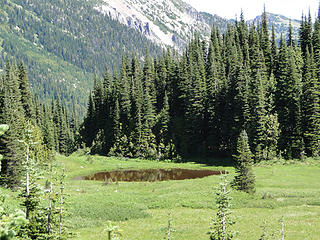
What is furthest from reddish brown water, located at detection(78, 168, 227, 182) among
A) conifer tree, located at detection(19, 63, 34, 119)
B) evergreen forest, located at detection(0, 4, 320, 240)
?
conifer tree, located at detection(19, 63, 34, 119)

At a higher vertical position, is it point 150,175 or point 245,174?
point 245,174

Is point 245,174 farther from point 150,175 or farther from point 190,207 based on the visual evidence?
point 150,175

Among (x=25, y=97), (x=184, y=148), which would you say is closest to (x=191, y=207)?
(x=184, y=148)

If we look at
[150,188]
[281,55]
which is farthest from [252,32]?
[150,188]

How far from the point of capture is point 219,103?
103m

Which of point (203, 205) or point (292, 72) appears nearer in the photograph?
point (203, 205)

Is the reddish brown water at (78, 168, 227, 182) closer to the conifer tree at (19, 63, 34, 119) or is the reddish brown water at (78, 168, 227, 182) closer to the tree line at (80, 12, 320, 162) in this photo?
the tree line at (80, 12, 320, 162)

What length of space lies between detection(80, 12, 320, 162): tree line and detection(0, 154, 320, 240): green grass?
1719 cm

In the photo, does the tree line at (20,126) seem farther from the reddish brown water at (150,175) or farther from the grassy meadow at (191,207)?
the reddish brown water at (150,175)

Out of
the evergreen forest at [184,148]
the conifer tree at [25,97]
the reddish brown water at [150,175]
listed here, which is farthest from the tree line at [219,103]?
the conifer tree at [25,97]

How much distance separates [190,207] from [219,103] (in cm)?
6039

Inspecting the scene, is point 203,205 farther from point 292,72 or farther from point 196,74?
point 196,74

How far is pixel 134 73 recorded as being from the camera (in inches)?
5025

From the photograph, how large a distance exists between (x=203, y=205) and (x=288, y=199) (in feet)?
39.7
